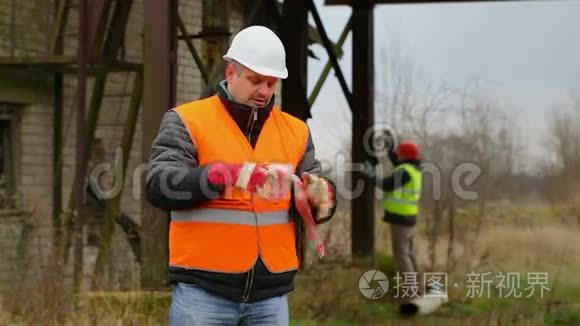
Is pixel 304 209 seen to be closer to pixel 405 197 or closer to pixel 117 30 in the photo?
pixel 117 30

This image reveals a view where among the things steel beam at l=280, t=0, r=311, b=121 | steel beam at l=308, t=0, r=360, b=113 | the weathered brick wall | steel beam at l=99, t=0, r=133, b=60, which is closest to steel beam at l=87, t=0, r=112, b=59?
steel beam at l=99, t=0, r=133, b=60

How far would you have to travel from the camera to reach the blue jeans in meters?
3.71

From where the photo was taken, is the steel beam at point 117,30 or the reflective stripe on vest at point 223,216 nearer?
the reflective stripe on vest at point 223,216

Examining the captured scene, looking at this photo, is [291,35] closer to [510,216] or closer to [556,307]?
[556,307]

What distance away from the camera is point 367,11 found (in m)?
11.9

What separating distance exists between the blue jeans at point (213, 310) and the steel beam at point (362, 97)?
26.5 ft

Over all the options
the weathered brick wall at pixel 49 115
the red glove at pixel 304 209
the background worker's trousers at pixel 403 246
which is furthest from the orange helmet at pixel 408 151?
the red glove at pixel 304 209

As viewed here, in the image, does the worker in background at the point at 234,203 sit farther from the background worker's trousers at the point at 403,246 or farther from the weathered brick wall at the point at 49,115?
the background worker's trousers at the point at 403,246

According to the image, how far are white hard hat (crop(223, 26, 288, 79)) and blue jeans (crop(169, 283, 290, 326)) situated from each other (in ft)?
2.59

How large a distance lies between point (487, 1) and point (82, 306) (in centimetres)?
656

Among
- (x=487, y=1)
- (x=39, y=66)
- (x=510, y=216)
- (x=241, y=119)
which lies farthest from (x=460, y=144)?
(x=241, y=119)

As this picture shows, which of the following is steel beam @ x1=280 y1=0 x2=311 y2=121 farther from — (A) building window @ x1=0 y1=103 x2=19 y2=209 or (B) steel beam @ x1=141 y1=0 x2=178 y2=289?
(A) building window @ x1=0 y1=103 x2=19 y2=209

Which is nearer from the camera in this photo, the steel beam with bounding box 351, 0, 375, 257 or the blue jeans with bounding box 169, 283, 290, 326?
the blue jeans with bounding box 169, 283, 290, 326

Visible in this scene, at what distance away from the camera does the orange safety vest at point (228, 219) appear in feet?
12.1
